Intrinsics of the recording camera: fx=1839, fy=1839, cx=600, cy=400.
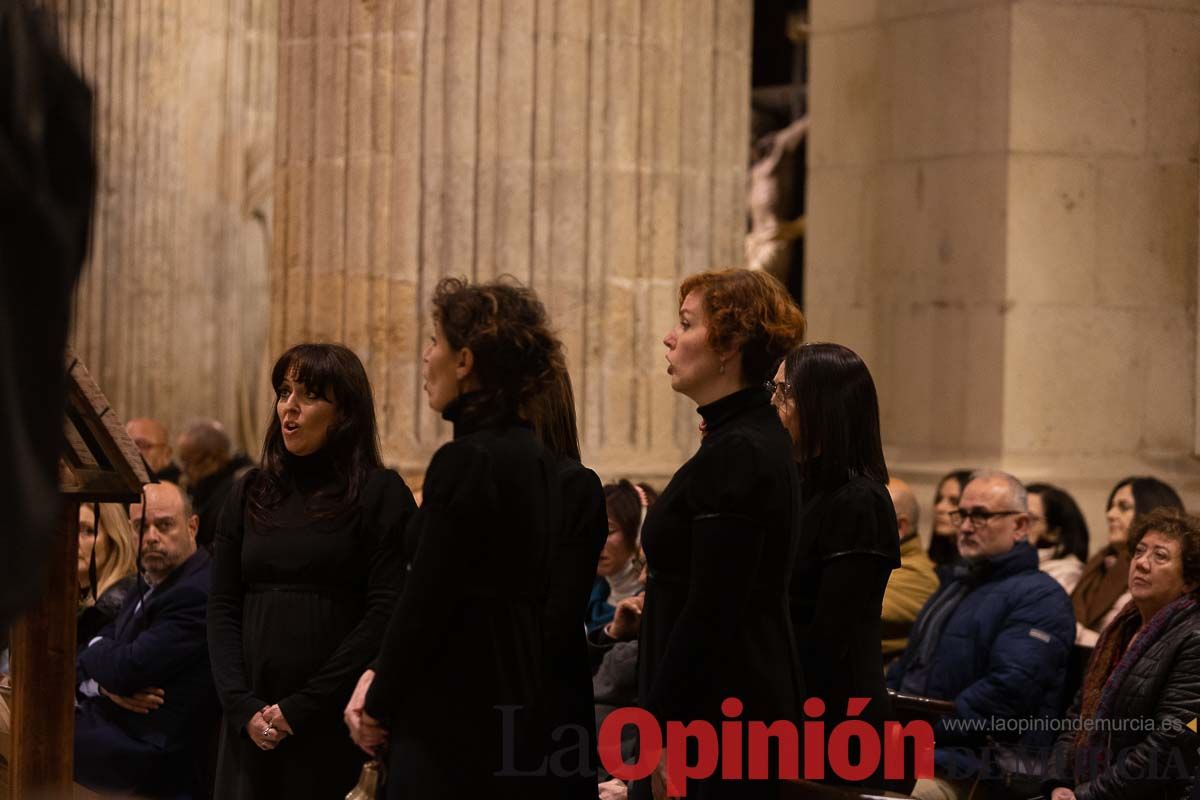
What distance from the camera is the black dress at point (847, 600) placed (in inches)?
164

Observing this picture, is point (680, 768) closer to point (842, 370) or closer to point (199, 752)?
point (842, 370)

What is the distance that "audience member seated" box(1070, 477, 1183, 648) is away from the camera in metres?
6.79

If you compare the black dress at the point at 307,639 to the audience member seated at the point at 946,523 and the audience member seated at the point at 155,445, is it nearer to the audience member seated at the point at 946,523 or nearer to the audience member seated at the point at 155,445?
the audience member seated at the point at 946,523

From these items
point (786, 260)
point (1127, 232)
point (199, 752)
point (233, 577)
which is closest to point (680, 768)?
point (233, 577)

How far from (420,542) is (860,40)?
620 cm

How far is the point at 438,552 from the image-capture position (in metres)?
3.68

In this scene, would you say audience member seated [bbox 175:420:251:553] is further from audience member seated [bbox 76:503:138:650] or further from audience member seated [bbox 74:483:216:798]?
audience member seated [bbox 74:483:216:798]

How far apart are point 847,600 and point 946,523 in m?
3.34

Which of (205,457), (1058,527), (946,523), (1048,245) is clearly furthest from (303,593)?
(205,457)

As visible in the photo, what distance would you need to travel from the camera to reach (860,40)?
9297mm

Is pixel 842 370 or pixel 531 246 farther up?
pixel 531 246

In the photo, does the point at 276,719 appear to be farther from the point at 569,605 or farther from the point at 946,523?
the point at 946,523

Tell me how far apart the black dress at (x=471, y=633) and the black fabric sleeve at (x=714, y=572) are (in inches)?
12.0

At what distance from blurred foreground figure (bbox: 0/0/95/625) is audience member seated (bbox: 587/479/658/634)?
429 cm
